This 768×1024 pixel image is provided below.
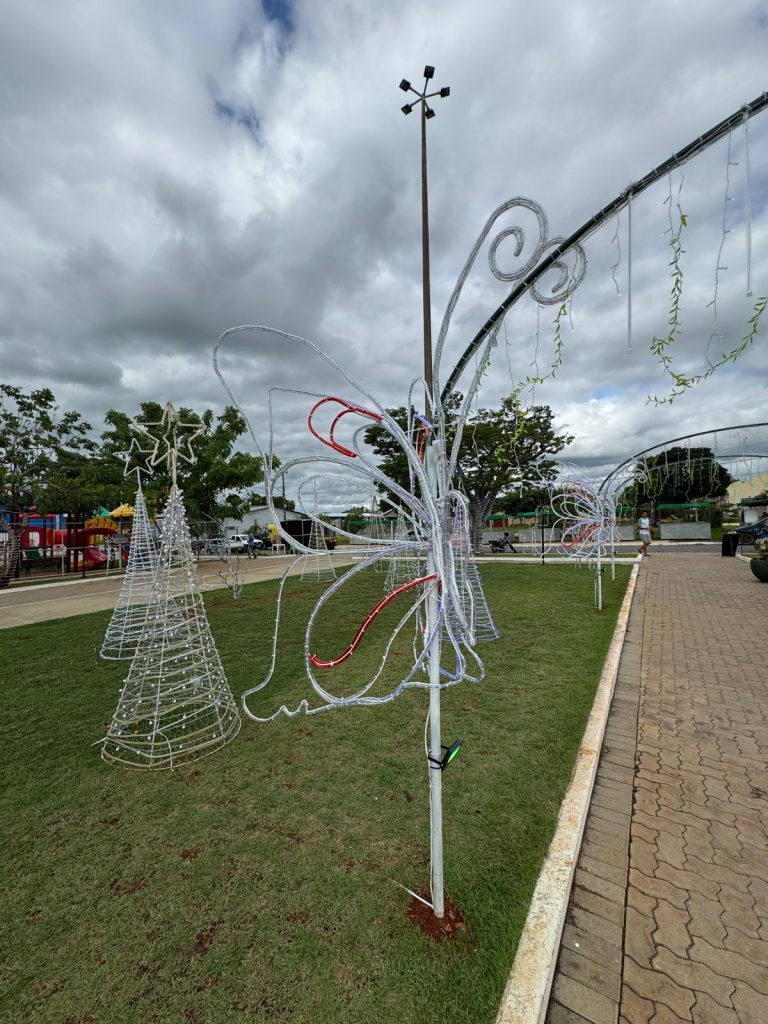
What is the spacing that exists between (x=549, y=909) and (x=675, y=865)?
833 mm

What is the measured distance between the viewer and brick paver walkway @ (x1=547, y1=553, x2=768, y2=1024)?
1609mm

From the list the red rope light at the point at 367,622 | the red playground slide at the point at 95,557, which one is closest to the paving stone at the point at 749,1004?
the red rope light at the point at 367,622

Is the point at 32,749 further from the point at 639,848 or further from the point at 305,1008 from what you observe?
the point at 639,848

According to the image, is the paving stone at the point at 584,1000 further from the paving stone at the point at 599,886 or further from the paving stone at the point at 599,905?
the paving stone at the point at 599,886

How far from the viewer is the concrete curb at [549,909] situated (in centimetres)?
152

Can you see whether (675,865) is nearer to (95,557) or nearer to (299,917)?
(299,917)

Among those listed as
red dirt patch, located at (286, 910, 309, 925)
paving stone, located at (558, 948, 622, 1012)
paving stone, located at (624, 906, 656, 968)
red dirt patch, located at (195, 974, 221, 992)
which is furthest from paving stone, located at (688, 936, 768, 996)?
red dirt patch, located at (195, 974, 221, 992)

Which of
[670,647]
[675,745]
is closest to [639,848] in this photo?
[675,745]

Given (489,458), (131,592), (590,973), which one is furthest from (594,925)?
(489,458)

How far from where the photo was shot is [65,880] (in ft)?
7.11

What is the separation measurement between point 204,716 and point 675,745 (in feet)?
12.9

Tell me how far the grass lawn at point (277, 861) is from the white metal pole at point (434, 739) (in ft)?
0.70

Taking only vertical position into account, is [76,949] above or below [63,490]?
below

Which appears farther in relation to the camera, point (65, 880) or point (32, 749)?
point (32, 749)
